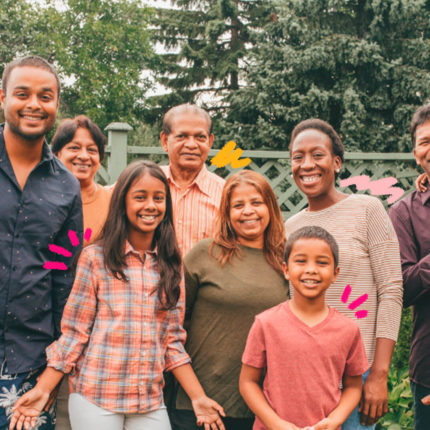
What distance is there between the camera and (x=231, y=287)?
236 centimetres

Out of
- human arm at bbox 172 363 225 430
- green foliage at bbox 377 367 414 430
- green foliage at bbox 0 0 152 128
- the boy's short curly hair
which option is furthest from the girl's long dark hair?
green foliage at bbox 0 0 152 128

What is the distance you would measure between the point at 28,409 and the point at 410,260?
190cm

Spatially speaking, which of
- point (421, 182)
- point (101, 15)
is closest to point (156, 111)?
point (101, 15)

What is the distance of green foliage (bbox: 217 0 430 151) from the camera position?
12.5 metres

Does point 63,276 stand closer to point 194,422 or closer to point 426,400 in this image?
point 194,422

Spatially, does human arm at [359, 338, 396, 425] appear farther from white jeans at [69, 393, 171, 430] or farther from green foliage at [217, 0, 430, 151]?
green foliage at [217, 0, 430, 151]

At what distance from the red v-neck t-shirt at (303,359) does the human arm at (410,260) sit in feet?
1.56

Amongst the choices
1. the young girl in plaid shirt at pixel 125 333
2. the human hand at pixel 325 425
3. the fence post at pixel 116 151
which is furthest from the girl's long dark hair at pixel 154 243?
the fence post at pixel 116 151

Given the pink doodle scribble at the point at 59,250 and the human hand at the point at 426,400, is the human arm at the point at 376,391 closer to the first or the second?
the human hand at the point at 426,400

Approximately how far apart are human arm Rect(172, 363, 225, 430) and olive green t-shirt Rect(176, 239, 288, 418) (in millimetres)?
58

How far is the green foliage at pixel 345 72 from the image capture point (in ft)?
41.0

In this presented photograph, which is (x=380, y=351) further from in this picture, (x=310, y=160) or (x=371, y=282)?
(x=310, y=160)

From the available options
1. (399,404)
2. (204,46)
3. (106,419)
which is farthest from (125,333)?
(204,46)

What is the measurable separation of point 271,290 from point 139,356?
0.67 metres
